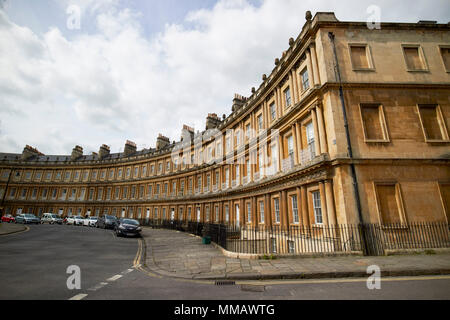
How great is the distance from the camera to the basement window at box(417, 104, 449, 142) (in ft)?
37.2

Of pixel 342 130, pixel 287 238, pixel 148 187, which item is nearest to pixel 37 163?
pixel 148 187

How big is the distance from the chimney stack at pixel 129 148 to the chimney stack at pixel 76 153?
49.7 feet

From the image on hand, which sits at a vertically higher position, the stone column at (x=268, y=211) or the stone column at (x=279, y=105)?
the stone column at (x=279, y=105)

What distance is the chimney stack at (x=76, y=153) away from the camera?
47709 millimetres

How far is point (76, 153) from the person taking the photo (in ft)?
159

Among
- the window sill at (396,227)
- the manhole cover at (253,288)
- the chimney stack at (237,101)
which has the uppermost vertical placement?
the chimney stack at (237,101)

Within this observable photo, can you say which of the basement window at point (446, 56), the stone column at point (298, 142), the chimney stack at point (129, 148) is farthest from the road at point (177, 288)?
the chimney stack at point (129, 148)

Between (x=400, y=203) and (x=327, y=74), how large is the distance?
779cm

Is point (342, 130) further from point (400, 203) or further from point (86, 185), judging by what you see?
point (86, 185)

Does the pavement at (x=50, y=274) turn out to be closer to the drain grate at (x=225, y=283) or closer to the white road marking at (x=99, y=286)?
the white road marking at (x=99, y=286)

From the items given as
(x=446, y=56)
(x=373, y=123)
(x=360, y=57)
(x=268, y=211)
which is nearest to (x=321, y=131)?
(x=373, y=123)

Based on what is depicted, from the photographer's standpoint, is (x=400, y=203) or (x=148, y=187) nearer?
(x=400, y=203)

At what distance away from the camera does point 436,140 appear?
36.3ft

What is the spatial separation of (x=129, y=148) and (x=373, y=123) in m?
43.0
